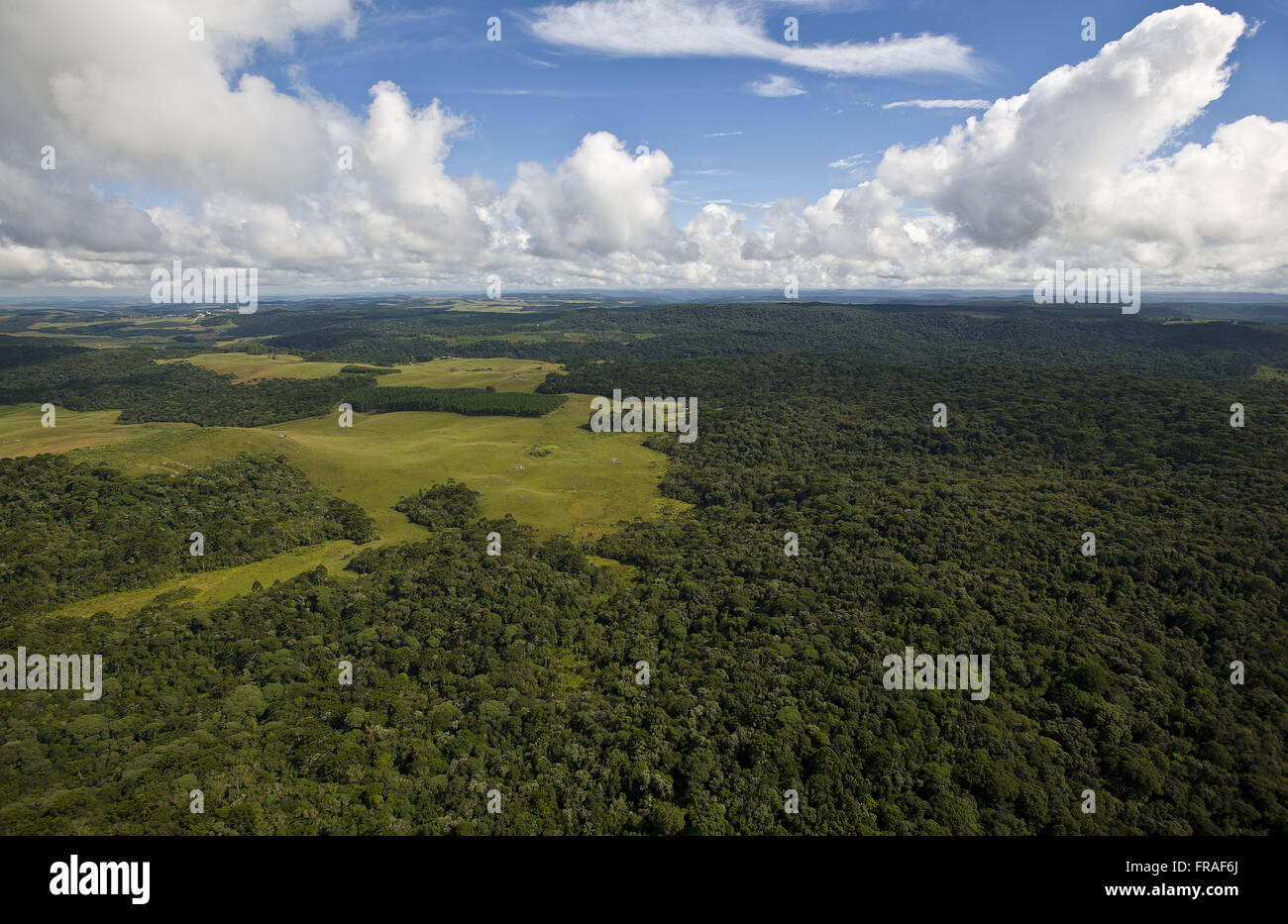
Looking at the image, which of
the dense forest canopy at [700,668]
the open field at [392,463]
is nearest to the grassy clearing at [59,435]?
the open field at [392,463]

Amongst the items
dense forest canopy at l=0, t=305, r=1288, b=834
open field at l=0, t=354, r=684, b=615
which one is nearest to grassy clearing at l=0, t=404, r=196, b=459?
open field at l=0, t=354, r=684, b=615

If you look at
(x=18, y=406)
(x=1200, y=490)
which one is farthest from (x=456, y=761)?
(x=18, y=406)

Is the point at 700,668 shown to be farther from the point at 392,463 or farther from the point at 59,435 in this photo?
the point at 59,435

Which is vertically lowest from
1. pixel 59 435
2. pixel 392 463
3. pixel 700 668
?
pixel 700 668

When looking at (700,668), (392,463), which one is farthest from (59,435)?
(700,668)

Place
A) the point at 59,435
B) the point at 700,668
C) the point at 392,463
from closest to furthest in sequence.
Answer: the point at 700,668
the point at 59,435
the point at 392,463

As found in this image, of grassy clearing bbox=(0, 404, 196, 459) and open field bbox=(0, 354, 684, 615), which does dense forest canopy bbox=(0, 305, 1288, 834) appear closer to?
open field bbox=(0, 354, 684, 615)

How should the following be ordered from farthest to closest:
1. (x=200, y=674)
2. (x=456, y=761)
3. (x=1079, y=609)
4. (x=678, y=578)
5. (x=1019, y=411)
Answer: (x=1019, y=411)
(x=678, y=578)
(x=1079, y=609)
(x=200, y=674)
(x=456, y=761)

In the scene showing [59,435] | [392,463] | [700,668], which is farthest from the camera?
[392,463]

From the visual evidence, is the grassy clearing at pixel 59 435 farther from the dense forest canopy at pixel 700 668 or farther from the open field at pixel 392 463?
the dense forest canopy at pixel 700 668

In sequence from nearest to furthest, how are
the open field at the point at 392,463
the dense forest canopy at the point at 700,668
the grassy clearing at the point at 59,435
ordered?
the dense forest canopy at the point at 700,668 → the open field at the point at 392,463 → the grassy clearing at the point at 59,435
